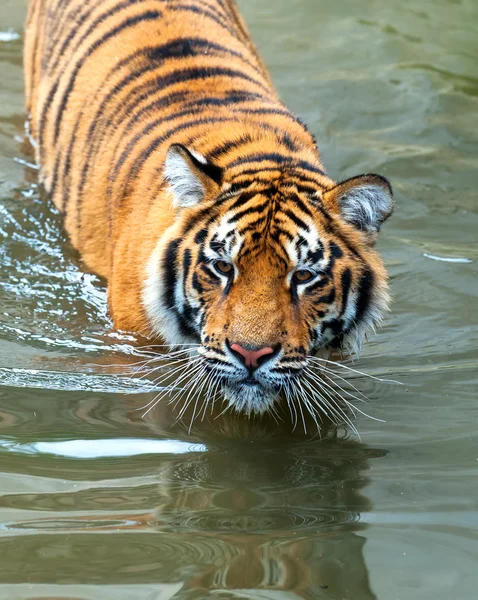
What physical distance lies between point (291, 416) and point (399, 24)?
4.06m

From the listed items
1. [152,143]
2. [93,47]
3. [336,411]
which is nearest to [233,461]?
[336,411]

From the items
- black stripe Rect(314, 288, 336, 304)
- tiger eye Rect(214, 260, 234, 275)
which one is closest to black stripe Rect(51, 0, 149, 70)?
tiger eye Rect(214, 260, 234, 275)

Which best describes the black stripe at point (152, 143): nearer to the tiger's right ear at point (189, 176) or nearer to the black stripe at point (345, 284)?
the tiger's right ear at point (189, 176)

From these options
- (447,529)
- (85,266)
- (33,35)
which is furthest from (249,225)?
(33,35)

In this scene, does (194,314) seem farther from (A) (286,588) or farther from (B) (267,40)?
(B) (267,40)

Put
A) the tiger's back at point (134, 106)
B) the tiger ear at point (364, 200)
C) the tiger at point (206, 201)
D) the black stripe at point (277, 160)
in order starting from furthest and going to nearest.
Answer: the tiger's back at point (134, 106) < the black stripe at point (277, 160) < the tiger ear at point (364, 200) < the tiger at point (206, 201)

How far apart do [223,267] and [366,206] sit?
0.46 meters

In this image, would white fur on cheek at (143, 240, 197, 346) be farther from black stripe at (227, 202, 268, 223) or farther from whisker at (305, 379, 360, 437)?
whisker at (305, 379, 360, 437)

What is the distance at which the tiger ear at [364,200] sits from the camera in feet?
8.82

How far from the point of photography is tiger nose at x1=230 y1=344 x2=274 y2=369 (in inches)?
95.6

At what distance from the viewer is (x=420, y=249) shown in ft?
13.4

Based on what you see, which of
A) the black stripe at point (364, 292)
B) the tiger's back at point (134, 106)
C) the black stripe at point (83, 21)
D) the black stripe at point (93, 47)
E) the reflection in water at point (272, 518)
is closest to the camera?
the reflection in water at point (272, 518)

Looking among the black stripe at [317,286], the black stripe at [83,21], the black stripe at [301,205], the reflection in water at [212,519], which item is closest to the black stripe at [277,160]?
the black stripe at [301,205]

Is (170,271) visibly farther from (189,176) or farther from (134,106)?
(134,106)
